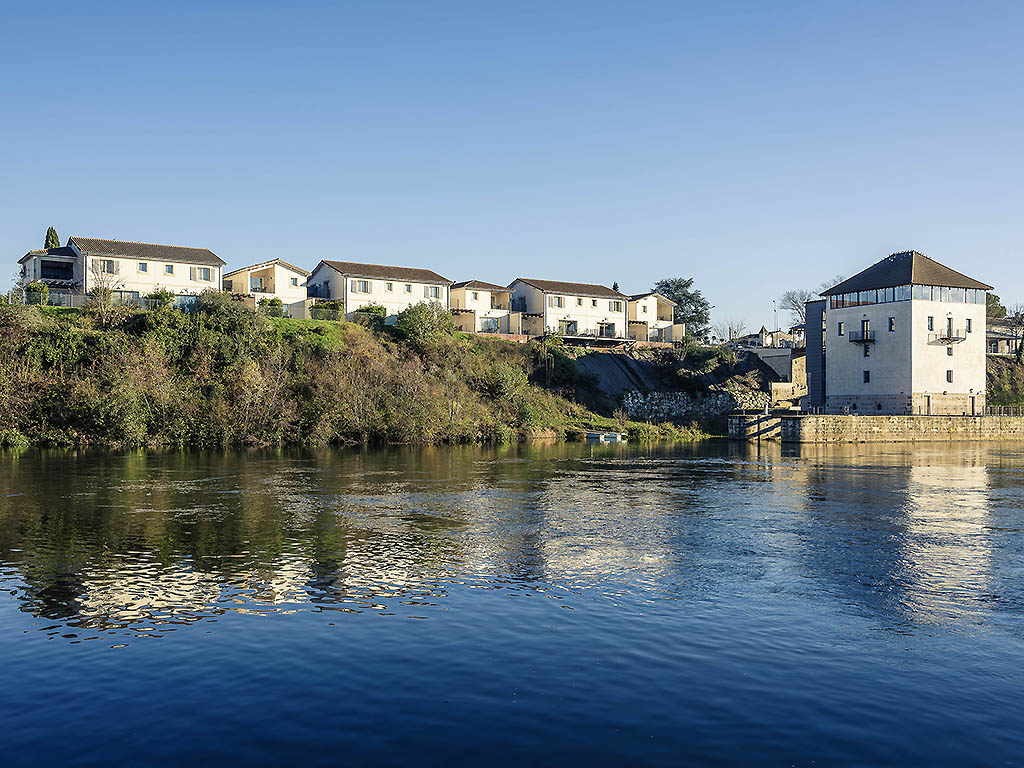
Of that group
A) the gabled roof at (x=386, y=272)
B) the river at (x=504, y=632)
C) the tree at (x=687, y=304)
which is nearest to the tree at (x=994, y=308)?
the tree at (x=687, y=304)

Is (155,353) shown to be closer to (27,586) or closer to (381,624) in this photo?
(27,586)

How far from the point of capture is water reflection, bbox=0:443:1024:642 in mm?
16922

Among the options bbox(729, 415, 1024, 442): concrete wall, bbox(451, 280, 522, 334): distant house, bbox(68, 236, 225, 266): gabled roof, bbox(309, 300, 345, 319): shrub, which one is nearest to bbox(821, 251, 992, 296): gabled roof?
bbox(729, 415, 1024, 442): concrete wall

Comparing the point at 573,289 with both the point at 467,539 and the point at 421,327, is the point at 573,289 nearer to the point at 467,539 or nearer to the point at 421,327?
the point at 421,327

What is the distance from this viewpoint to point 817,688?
11844 mm

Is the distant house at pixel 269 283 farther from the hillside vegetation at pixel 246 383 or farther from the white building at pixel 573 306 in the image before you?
the white building at pixel 573 306

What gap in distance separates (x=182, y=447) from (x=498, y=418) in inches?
1057

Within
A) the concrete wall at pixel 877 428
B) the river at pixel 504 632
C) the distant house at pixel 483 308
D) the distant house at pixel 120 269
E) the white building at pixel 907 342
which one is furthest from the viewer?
the distant house at pixel 483 308

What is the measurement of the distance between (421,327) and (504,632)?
63.4m

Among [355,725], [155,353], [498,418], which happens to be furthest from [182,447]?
[355,725]

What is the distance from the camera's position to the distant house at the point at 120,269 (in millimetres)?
76000

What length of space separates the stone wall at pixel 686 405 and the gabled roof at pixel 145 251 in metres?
43.7

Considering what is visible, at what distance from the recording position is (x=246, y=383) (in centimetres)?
6153

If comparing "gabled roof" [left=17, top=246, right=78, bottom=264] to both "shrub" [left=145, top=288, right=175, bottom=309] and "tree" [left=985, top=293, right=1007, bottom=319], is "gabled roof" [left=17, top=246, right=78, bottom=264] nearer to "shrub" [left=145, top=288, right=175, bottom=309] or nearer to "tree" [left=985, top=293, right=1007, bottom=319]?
"shrub" [left=145, top=288, right=175, bottom=309]
